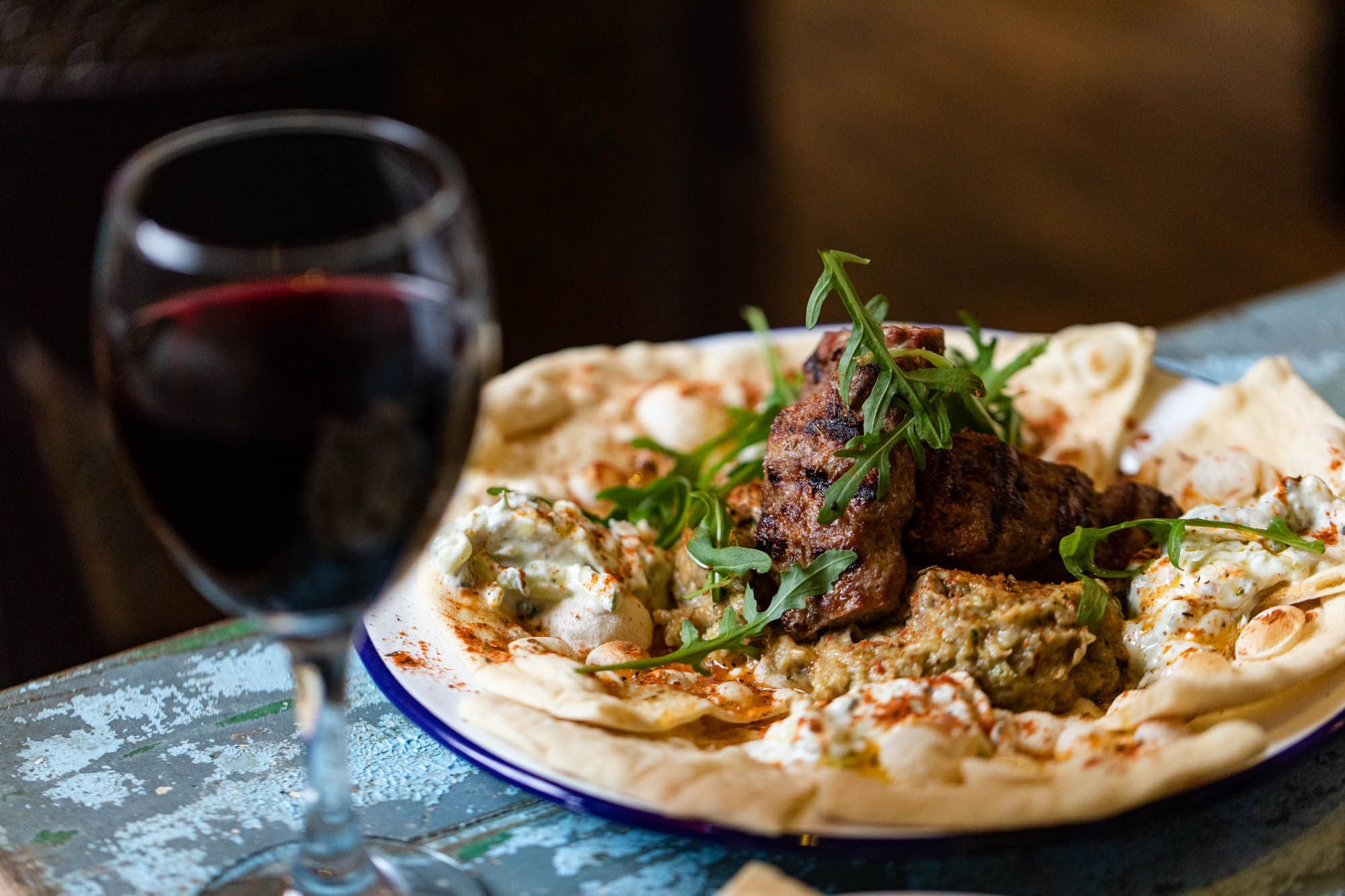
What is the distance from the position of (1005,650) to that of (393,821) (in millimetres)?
747

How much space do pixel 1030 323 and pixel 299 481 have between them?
5899 millimetres

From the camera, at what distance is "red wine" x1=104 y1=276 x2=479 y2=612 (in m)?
1.09

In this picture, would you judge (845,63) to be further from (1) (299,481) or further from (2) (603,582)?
(1) (299,481)

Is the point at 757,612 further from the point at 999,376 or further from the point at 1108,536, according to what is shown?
the point at 999,376

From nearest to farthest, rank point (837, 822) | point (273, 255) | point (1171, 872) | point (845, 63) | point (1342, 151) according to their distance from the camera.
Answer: point (273, 255)
point (837, 822)
point (1171, 872)
point (1342, 151)
point (845, 63)

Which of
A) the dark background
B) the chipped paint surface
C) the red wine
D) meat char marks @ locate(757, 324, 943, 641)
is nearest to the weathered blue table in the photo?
the chipped paint surface

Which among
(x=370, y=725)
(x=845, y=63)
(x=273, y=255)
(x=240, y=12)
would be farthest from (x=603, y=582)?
(x=845, y=63)

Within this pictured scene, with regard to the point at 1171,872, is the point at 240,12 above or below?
above

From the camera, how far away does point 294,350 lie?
1089 mm

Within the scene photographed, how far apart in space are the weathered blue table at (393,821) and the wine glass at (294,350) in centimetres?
43

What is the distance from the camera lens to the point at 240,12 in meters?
4.42

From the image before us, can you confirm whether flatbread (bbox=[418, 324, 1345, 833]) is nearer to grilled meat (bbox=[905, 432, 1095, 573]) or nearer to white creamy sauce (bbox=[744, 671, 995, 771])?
white creamy sauce (bbox=[744, 671, 995, 771])

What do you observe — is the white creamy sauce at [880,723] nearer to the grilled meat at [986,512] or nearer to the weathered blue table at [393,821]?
the weathered blue table at [393,821]

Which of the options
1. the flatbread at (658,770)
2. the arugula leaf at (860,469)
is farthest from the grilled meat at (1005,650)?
the flatbread at (658,770)
